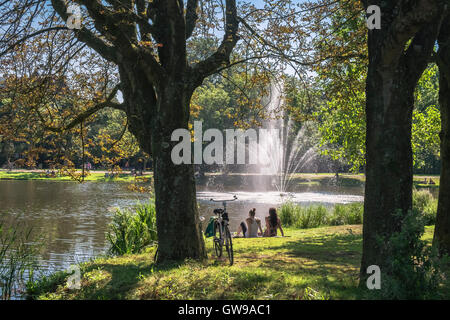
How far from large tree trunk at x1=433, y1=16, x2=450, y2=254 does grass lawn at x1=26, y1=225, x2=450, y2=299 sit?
5.28 feet

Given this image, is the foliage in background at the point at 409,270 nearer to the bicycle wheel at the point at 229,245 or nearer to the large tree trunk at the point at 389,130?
the large tree trunk at the point at 389,130

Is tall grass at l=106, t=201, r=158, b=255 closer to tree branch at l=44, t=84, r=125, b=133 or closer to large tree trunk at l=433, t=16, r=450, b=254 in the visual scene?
tree branch at l=44, t=84, r=125, b=133

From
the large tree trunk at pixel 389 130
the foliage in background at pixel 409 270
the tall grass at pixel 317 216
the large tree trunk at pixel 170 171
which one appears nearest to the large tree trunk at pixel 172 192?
the large tree trunk at pixel 170 171

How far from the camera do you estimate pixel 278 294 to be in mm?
5141

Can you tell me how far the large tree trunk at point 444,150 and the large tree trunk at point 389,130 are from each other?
9.73 ft

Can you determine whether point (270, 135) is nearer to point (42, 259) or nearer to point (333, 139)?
point (333, 139)

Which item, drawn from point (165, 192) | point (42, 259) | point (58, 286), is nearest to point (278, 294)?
point (165, 192)

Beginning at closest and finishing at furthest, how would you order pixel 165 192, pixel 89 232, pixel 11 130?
pixel 165 192 → pixel 11 130 → pixel 89 232

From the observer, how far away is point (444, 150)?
795cm

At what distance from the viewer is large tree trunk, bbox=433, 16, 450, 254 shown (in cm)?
754

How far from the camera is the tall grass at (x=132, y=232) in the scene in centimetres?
1153

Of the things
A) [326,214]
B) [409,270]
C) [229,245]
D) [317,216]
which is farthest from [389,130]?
[326,214]

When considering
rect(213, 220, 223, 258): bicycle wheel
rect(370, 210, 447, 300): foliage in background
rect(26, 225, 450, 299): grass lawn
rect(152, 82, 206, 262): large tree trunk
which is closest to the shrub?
rect(26, 225, 450, 299): grass lawn
